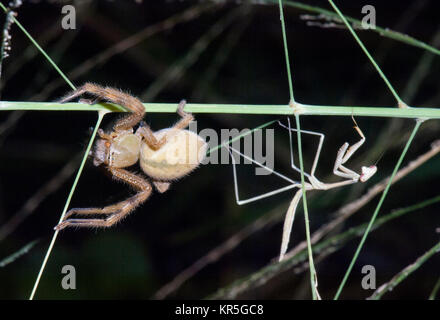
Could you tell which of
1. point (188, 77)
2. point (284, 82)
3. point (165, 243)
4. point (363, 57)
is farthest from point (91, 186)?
point (363, 57)

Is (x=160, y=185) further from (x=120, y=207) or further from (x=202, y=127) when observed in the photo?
(x=202, y=127)

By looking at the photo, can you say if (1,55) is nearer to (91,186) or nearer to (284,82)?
(91,186)

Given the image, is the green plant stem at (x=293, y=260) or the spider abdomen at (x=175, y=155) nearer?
the green plant stem at (x=293, y=260)

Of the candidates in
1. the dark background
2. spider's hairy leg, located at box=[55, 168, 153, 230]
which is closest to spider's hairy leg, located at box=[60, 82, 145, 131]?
spider's hairy leg, located at box=[55, 168, 153, 230]

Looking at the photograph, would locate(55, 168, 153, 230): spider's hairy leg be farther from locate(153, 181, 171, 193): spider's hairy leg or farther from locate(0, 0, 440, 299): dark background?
locate(0, 0, 440, 299): dark background

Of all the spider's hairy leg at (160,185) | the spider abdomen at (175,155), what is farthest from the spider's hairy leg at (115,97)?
the spider's hairy leg at (160,185)

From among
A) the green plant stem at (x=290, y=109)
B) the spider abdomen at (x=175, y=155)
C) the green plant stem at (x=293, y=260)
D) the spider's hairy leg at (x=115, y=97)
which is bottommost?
the green plant stem at (x=293, y=260)

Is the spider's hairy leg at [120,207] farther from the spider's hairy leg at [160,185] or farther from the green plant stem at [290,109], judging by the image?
the green plant stem at [290,109]
